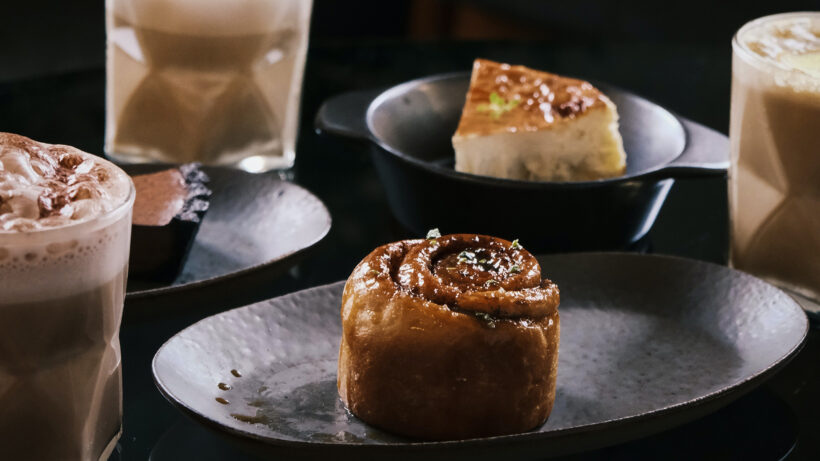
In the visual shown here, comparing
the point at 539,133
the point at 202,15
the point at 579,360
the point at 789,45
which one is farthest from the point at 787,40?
the point at 202,15

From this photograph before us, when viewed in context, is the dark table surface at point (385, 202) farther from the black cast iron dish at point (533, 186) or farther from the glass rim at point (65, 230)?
the glass rim at point (65, 230)

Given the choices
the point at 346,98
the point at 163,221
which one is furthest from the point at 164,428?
the point at 346,98

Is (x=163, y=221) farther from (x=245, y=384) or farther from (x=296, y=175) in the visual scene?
(x=296, y=175)

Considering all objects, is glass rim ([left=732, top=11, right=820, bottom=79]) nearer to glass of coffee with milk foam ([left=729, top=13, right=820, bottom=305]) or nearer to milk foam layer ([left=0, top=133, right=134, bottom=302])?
glass of coffee with milk foam ([left=729, top=13, right=820, bottom=305])

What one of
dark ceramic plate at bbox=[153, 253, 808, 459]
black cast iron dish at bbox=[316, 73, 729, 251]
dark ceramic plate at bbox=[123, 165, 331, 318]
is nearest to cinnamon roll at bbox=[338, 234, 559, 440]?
dark ceramic plate at bbox=[153, 253, 808, 459]

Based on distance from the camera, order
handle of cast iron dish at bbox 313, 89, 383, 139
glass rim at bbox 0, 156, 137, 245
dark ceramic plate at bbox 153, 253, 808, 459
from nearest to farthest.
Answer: glass rim at bbox 0, 156, 137, 245, dark ceramic plate at bbox 153, 253, 808, 459, handle of cast iron dish at bbox 313, 89, 383, 139

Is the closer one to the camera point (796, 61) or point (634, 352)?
point (634, 352)

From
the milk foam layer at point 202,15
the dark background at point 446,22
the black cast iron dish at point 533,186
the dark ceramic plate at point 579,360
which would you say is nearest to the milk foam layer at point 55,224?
the dark ceramic plate at point 579,360
